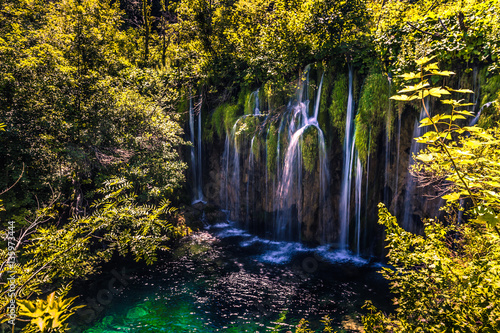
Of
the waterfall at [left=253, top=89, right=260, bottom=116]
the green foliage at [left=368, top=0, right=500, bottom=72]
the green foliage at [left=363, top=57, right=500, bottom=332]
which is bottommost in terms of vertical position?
the green foliage at [left=363, top=57, right=500, bottom=332]

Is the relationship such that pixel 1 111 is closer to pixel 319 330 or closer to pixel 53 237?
pixel 53 237

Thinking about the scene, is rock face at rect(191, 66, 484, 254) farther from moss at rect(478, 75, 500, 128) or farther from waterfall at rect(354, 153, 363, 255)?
moss at rect(478, 75, 500, 128)

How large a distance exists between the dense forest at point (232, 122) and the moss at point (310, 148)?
0.19ft

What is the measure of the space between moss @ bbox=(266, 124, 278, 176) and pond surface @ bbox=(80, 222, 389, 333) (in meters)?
3.69

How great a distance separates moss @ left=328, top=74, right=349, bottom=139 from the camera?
1032 centimetres

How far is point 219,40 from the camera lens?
1510 centimetres

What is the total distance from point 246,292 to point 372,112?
24.9 feet

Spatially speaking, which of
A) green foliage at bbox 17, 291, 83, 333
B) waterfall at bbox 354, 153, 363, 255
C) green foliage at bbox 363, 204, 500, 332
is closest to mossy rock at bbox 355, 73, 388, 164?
waterfall at bbox 354, 153, 363, 255

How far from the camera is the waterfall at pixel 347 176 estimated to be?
398 inches

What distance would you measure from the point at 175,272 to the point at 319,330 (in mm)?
5285

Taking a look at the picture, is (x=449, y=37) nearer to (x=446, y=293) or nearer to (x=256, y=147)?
(x=256, y=147)

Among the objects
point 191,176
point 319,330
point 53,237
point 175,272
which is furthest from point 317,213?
point 53,237

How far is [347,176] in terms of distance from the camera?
10.2 m

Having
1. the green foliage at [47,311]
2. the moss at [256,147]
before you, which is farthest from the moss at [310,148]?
the green foliage at [47,311]
